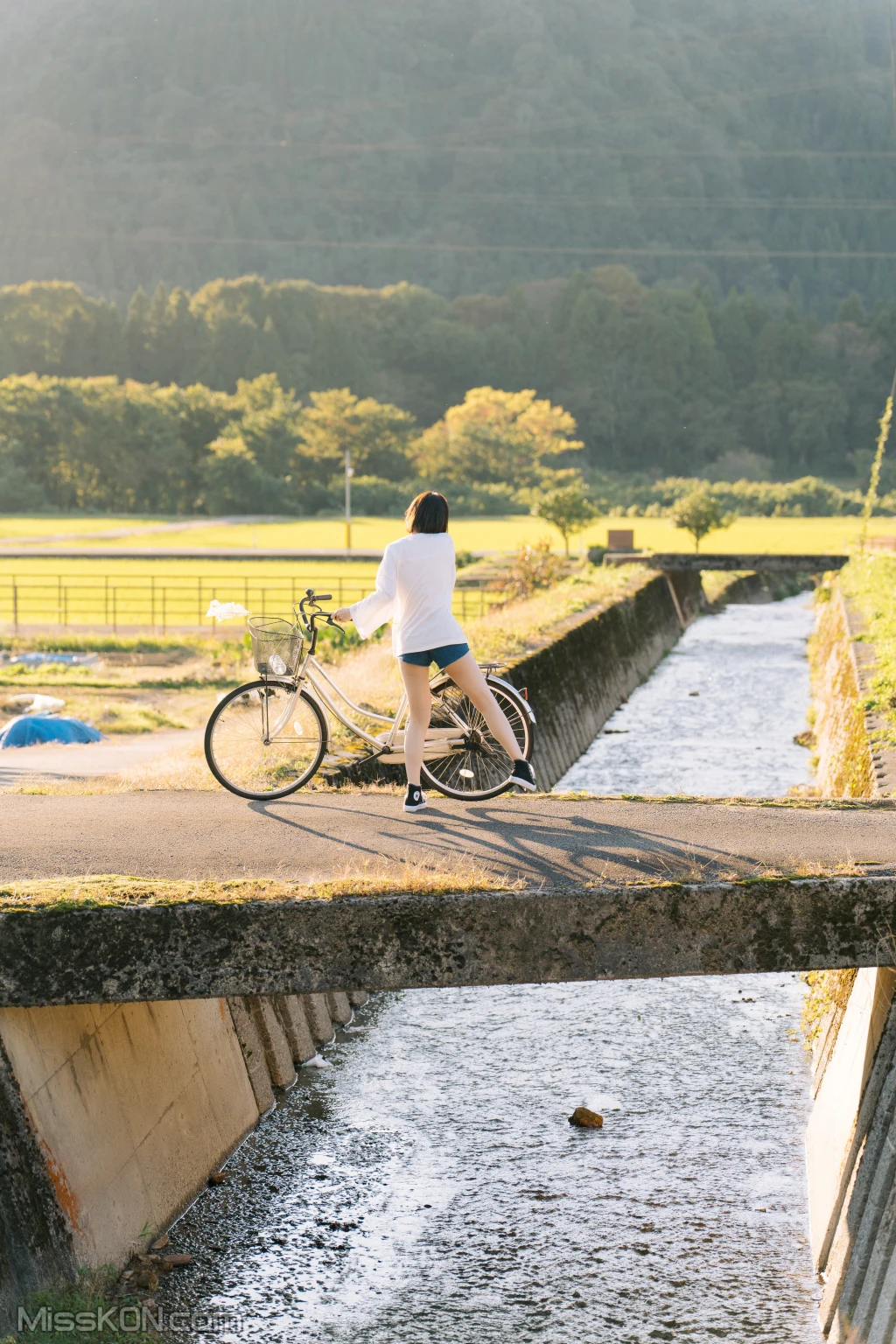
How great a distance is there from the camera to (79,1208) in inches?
248

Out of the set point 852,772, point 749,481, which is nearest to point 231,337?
point 749,481

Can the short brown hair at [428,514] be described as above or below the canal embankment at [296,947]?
above

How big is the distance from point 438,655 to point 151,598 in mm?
34594

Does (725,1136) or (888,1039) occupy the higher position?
(888,1039)

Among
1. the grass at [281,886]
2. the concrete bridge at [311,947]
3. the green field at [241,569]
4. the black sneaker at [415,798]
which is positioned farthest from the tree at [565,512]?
the grass at [281,886]

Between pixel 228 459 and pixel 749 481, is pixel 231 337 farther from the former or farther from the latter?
pixel 749 481

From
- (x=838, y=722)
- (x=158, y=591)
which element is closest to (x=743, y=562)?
(x=158, y=591)

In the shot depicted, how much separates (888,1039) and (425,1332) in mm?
2395

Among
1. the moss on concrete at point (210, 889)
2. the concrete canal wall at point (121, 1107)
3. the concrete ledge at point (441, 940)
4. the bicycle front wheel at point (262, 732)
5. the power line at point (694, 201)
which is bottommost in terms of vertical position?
the concrete canal wall at point (121, 1107)

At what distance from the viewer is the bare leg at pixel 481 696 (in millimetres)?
8180

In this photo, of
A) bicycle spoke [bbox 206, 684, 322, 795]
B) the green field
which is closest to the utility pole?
the green field

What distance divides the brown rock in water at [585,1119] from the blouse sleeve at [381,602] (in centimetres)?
316

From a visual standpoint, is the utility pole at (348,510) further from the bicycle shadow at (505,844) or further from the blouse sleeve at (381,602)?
the blouse sleeve at (381,602)

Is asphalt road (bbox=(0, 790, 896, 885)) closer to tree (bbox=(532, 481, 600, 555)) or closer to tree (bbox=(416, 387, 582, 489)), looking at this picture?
tree (bbox=(532, 481, 600, 555))
